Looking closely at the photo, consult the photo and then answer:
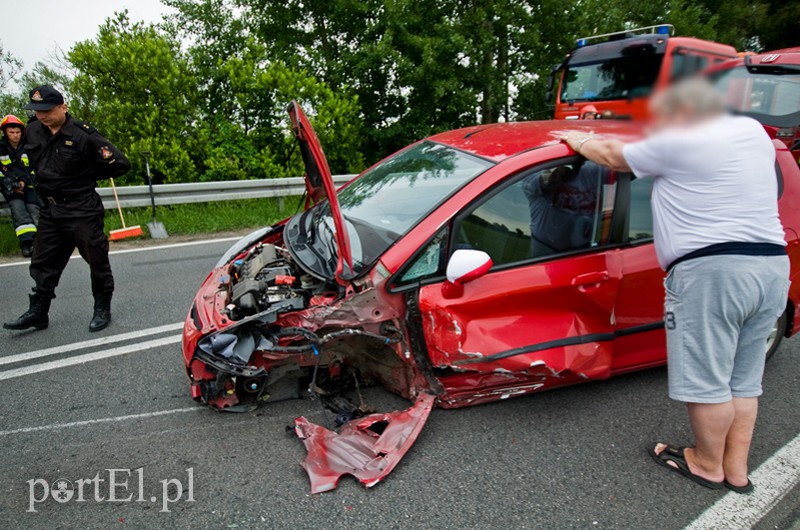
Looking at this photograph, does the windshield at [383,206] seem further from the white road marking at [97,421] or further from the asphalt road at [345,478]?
the white road marking at [97,421]

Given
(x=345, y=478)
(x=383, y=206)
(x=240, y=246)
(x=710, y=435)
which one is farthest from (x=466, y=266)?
(x=240, y=246)

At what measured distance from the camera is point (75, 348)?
386 cm

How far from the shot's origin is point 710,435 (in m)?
2.39

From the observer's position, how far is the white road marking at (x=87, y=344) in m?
3.72

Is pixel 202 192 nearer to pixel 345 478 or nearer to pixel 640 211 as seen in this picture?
pixel 345 478

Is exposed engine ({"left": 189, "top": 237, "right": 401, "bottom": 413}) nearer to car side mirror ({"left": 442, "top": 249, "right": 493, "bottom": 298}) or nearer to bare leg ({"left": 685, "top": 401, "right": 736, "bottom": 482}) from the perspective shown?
car side mirror ({"left": 442, "top": 249, "right": 493, "bottom": 298})

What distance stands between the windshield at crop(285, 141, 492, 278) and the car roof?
0.24 ft

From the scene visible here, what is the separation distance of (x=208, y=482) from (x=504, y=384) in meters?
1.51

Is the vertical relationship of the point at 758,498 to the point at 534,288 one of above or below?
below

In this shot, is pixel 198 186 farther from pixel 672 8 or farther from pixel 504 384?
pixel 672 8

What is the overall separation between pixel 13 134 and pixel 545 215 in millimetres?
6422

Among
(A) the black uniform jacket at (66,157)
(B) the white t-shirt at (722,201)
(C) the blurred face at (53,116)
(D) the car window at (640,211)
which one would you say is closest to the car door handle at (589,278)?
(D) the car window at (640,211)

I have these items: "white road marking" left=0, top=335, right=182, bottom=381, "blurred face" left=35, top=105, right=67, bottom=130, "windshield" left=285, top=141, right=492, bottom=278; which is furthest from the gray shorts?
"blurred face" left=35, top=105, right=67, bottom=130

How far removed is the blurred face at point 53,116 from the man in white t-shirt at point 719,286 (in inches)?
140
